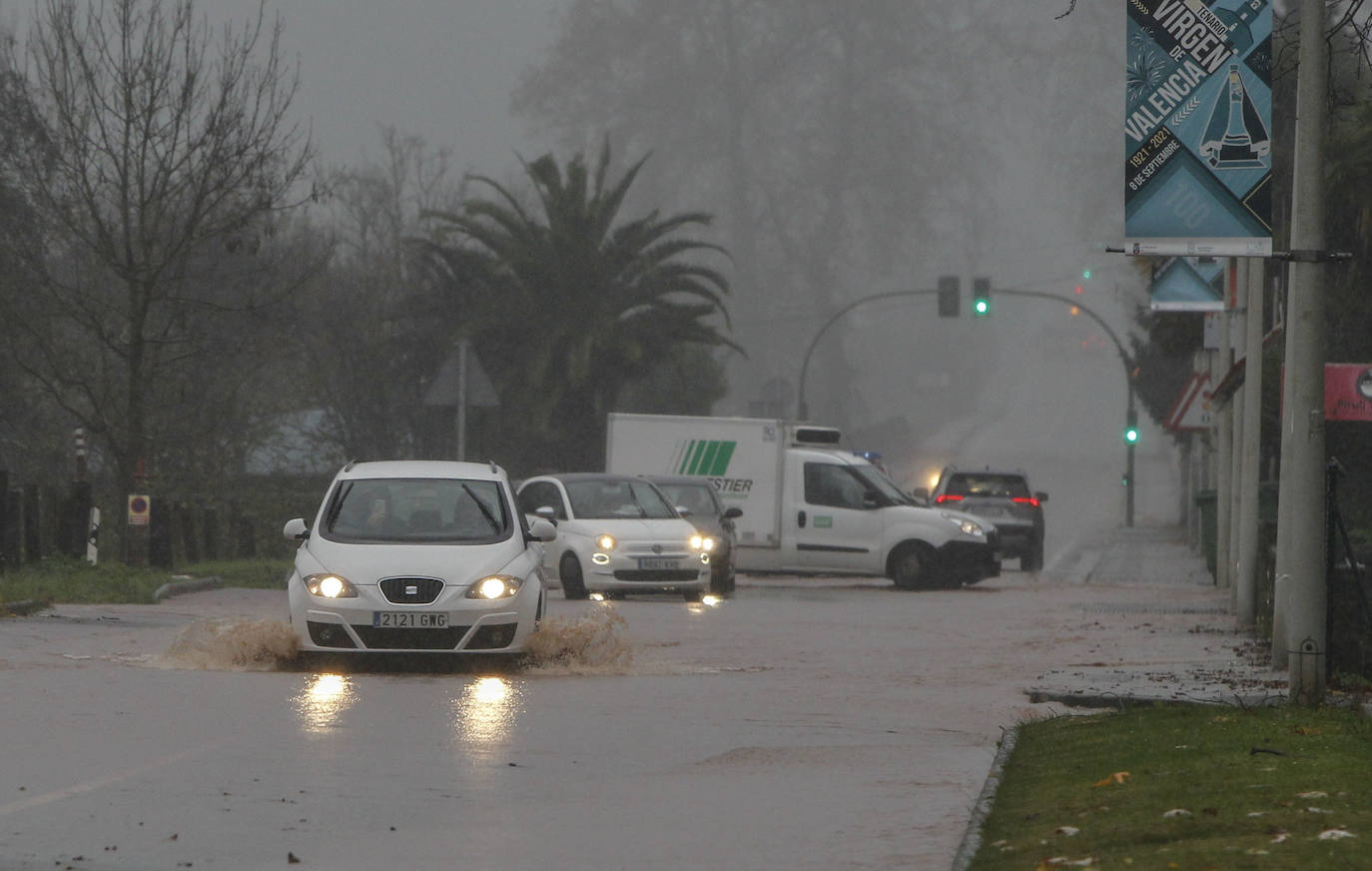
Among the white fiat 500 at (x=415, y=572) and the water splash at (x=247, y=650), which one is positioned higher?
the white fiat 500 at (x=415, y=572)

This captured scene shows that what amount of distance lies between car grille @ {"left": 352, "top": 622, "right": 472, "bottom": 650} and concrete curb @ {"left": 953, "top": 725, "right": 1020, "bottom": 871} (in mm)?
4251

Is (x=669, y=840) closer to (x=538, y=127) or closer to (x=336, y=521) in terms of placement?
(x=336, y=521)

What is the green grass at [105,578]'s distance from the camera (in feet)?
71.8

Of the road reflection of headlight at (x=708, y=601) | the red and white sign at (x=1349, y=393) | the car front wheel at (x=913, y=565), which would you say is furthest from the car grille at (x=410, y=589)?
the car front wheel at (x=913, y=565)

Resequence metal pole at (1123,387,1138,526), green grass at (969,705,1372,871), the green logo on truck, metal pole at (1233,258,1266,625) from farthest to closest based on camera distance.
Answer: metal pole at (1123,387,1138,526) → the green logo on truck → metal pole at (1233,258,1266,625) → green grass at (969,705,1372,871)

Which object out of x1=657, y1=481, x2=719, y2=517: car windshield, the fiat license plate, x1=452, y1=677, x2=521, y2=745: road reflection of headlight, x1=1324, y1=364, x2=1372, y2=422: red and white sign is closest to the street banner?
x1=1324, y1=364, x2=1372, y2=422: red and white sign

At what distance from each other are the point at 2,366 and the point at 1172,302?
21.0 metres

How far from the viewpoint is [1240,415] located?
75.4 ft

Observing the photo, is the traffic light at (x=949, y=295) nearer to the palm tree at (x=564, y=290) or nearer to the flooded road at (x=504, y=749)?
the palm tree at (x=564, y=290)

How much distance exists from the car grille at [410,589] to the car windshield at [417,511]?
0.83 m

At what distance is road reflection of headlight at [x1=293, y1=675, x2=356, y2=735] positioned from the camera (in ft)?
38.2

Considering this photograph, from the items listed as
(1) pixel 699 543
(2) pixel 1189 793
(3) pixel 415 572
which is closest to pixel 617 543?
(1) pixel 699 543

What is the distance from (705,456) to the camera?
31750mm

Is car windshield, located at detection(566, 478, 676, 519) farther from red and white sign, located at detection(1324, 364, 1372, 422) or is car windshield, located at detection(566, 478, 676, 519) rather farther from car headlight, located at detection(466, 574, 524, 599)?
red and white sign, located at detection(1324, 364, 1372, 422)
